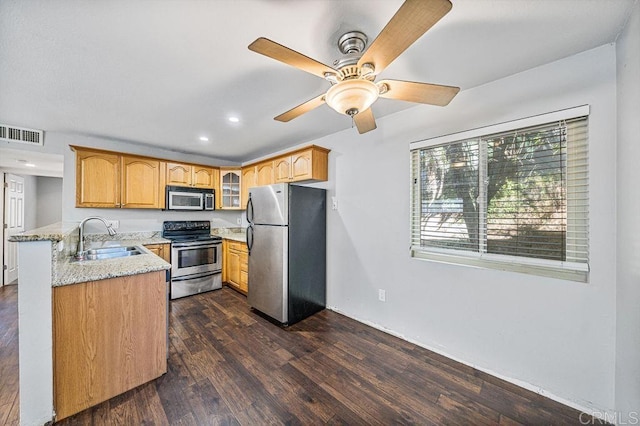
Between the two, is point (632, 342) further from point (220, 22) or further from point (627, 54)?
point (220, 22)

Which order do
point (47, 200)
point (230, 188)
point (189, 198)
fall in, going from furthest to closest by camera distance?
point (47, 200), point (230, 188), point (189, 198)

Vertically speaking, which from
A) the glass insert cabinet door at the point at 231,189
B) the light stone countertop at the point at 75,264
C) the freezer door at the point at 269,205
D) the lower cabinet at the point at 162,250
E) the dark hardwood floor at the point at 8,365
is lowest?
the dark hardwood floor at the point at 8,365

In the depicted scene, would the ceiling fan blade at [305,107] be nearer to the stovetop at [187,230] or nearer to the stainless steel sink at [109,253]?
the stainless steel sink at [109,253]

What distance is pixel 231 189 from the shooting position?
4430 millimetres

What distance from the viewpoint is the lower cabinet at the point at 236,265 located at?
3657mm

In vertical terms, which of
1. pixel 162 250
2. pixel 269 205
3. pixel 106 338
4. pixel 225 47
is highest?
pixel 225 47

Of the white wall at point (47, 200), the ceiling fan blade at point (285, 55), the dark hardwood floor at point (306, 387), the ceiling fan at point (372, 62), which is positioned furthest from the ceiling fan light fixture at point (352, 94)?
the white wall at point (47, 200)

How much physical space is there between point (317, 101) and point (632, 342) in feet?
7.00

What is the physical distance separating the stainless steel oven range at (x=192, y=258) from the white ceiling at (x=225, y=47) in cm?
192

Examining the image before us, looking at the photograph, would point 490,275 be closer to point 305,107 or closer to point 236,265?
point 305,107

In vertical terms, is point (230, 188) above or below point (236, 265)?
above

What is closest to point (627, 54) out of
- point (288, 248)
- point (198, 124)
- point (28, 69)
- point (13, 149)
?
point (288, 248)

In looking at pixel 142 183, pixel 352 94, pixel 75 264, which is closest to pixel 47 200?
pixel 142 183

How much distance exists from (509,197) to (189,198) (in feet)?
13.9
